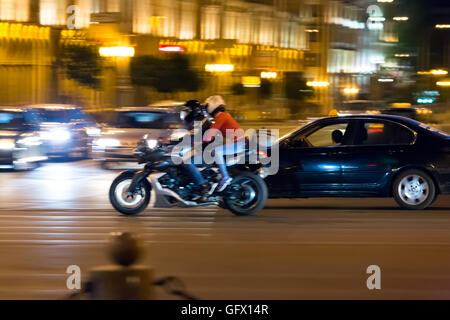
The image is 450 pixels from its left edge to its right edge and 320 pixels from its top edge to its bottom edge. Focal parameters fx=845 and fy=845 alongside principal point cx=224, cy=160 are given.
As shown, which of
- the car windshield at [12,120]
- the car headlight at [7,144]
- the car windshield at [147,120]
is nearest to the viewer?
the car headlight at [7,144]

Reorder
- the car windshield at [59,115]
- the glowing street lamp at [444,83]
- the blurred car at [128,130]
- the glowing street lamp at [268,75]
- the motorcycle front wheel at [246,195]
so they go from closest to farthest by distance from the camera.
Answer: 1. the motorcycle front wheel at [246,195]
2. the blurred car at [128,130]
3. the car windshield at [59,115]
4. the glowing street lamp at [268,75]
5. the glowing street lamp at [444,83]

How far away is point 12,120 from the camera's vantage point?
21578 mm

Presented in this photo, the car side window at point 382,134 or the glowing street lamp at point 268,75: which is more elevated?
the glowing street lamp at point 268,75

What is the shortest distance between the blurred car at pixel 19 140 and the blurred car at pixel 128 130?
150 cm

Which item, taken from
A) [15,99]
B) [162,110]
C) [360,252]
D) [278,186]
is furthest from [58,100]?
[360,252]

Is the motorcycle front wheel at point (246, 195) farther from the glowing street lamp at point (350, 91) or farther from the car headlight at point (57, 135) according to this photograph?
the glowing street lamp at point (350, 91)

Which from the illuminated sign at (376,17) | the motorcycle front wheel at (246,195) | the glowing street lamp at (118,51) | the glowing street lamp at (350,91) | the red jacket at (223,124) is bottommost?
the motorcycle front wheel at (246,195)

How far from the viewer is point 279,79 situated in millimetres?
67188

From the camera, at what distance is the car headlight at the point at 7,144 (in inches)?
819

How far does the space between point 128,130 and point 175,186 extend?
9964mm

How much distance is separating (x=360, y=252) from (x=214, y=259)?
163 centimetres

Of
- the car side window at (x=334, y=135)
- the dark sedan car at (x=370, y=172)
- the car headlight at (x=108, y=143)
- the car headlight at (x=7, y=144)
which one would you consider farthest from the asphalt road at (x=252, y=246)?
the car headlight at (x=108, y=143)

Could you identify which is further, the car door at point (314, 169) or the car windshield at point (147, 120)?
the car windshield at point (147, 120)
